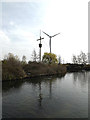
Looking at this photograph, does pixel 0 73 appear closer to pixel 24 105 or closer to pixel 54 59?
pixel 24 105

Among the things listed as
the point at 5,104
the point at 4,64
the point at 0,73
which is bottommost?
the point at 5,104

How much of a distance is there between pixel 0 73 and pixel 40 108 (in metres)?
13.7

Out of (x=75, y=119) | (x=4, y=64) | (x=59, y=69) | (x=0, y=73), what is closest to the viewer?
(x=75, y=119)

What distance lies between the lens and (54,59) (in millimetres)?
57500

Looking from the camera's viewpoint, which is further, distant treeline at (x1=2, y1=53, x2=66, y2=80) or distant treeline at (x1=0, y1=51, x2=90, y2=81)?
distant treeline at (x1=0, y1=51, x2=90, y2=81)

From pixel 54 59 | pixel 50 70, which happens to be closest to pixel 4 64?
pixel 50 70

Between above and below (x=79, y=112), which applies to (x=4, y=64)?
above

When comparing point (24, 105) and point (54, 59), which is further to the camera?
point (54, 59)

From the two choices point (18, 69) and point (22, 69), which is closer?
point (18, 69)

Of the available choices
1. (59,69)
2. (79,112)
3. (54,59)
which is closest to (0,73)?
(79,112)

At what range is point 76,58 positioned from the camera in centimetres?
7588

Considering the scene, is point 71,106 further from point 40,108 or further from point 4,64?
point 4,64

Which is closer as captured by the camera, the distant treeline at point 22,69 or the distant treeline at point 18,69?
the distant treeline at point 18,69

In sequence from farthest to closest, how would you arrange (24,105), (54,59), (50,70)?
(54,59) → (50,70) → (24,105)
